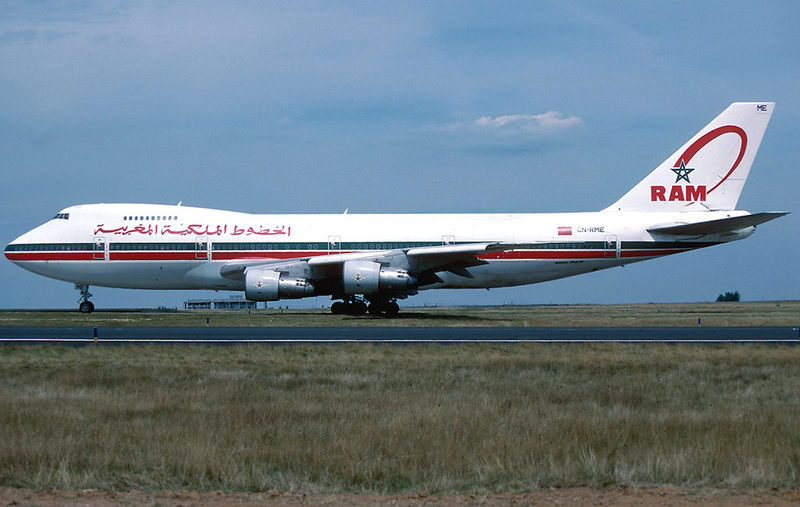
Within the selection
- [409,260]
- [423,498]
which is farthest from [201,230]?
[423,498]

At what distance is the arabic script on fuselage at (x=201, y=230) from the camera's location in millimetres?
35000

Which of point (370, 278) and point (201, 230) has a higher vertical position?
point (201, 230)

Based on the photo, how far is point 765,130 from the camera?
3650 cm

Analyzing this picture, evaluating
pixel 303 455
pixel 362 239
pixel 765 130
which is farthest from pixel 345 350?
pixel 765 130

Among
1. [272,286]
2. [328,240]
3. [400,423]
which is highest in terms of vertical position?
[328,240]

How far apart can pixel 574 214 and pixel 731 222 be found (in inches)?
262

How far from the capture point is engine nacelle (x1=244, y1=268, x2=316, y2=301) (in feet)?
104

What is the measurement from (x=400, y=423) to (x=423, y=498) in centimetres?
265

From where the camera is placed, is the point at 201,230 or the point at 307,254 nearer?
the point at 307,254

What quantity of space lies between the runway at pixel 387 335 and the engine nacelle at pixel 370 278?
16.7 ft

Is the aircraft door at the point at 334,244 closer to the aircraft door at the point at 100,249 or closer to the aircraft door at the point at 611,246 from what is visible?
the aircraft door at the point at 100,249

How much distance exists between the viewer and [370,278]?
103ft

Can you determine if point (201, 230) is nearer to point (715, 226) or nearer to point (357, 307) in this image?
point (357, 307)

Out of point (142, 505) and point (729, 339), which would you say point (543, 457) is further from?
point (729, 339)
